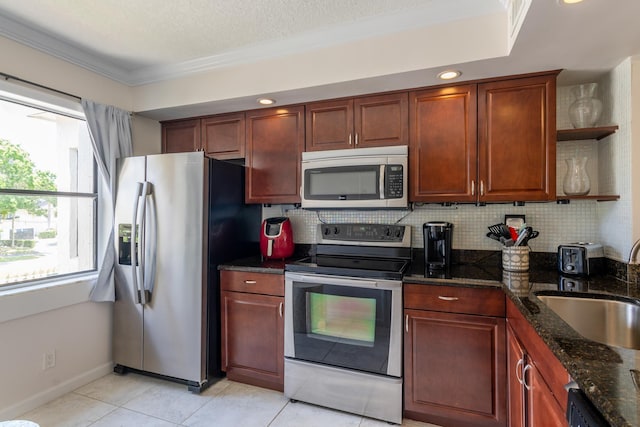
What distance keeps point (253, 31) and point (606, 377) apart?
7.73 feet

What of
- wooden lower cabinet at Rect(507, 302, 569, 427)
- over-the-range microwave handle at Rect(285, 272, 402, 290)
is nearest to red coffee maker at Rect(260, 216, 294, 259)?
over-the-range microwave handle at Rect(285, 272, 402, 290)

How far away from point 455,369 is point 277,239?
4.96 feet

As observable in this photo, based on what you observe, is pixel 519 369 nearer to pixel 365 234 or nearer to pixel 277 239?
pixel 365 234

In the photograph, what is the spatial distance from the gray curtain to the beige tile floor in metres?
0.69

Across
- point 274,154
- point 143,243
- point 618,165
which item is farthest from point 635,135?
point 143,243


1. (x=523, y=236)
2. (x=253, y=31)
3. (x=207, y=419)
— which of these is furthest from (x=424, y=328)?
(x=253, y=31)

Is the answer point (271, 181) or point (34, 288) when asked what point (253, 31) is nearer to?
point (271, 181)

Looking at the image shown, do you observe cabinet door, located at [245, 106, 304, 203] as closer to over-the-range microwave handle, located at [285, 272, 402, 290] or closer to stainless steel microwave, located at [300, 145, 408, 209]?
stainless steel microwave, located at [300, 145, 408, 209]

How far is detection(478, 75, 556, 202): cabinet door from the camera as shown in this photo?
1.94m

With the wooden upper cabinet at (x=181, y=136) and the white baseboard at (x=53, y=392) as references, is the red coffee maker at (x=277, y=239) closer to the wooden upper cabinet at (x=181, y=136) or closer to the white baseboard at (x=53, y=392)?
the wooden upper cabinet at (x=181, y=136)

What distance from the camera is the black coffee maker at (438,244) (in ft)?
7.16

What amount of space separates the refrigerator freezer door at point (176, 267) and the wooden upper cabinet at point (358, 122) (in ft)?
2.91

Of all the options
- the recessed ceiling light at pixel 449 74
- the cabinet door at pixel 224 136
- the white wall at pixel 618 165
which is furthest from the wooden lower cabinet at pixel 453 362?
the cabinet door at pixel 224 136

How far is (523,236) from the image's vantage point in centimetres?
190
